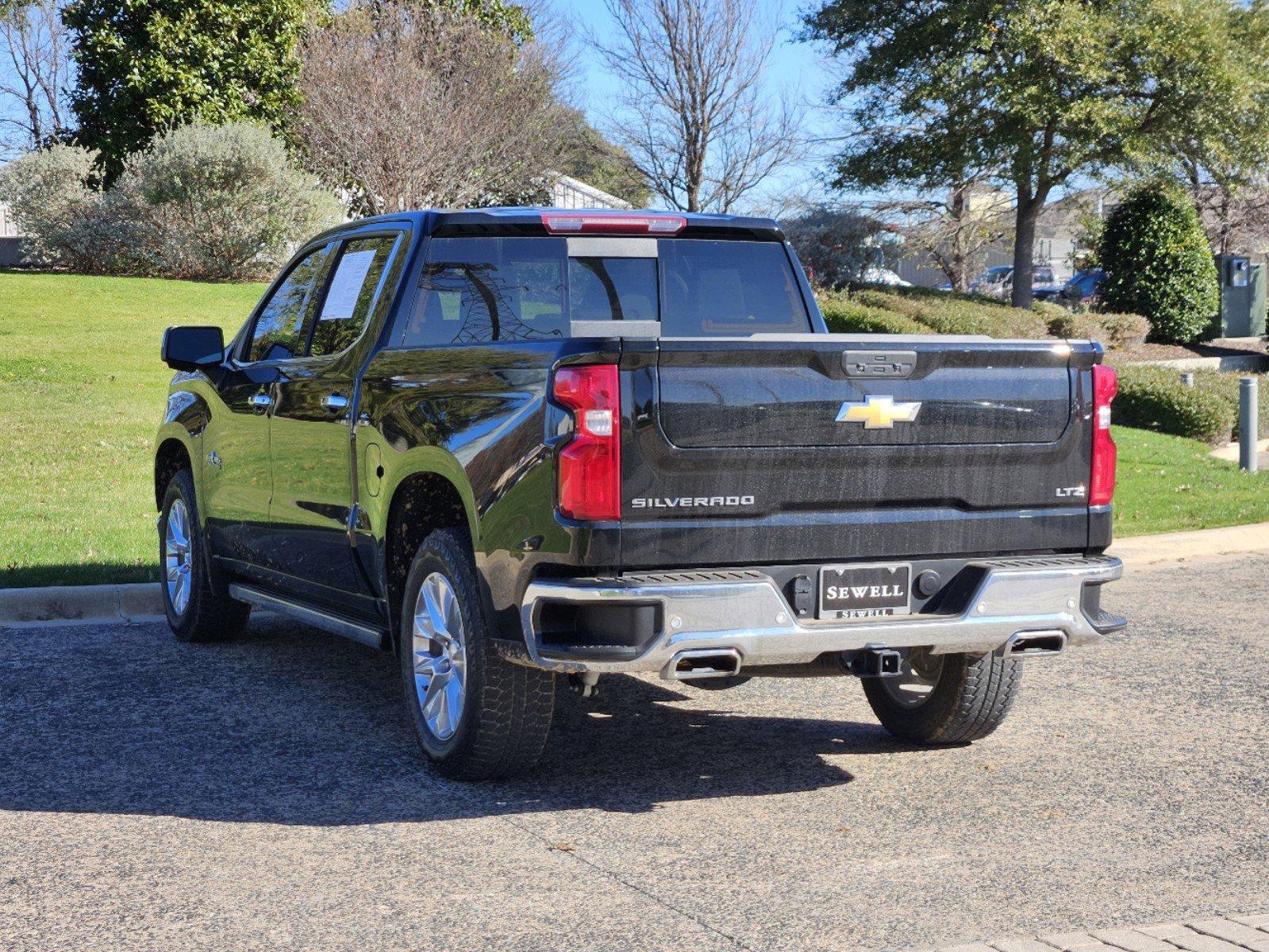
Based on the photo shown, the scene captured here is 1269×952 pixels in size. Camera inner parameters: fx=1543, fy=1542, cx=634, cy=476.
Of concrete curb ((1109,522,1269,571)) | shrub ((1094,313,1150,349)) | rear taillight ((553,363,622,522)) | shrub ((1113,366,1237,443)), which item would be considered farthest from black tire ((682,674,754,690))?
shrub ((1094,313,1150,349))

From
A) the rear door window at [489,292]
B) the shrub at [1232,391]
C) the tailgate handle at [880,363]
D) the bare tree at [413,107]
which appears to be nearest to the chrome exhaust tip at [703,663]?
the tailgate handle at [880,363]

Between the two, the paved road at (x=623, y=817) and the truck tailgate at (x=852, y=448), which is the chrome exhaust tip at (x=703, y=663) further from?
the paved road at (x=623, y=817)

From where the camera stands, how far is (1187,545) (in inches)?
438

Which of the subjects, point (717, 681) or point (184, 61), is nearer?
point (717, 681)

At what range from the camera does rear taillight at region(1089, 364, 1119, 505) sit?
17.5ft

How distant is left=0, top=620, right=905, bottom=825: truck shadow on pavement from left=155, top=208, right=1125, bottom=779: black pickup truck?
0.31 meters

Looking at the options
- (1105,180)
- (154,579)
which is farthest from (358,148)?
(154,579)

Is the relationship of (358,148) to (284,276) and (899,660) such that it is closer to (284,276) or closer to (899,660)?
(284,276)

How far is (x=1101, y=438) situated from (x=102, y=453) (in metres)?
10.8

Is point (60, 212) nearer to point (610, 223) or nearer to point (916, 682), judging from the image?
point (610, 223)

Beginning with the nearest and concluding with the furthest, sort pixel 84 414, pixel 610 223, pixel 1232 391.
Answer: pixel 610 223
pixel 84 414
pixel 1232 391

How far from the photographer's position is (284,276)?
293 inches

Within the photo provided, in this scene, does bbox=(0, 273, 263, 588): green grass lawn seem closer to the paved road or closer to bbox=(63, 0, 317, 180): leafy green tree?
the paved road

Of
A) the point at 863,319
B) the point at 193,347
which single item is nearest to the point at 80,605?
the point at 193,347
